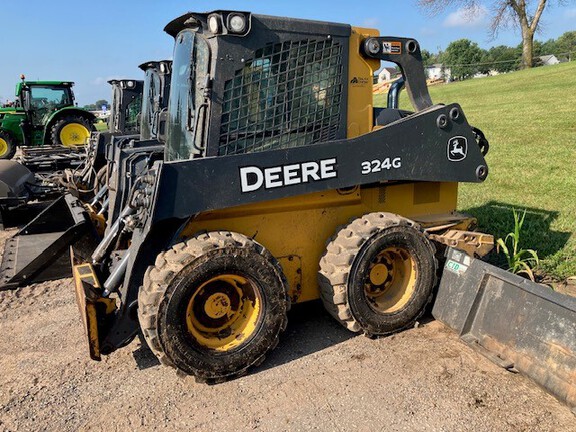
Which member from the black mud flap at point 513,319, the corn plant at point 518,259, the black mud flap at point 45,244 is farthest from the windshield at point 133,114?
the black mud flap at point 513,319

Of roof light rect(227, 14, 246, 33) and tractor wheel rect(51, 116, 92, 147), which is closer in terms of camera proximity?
roof light rect(227, 14, 246, 33)

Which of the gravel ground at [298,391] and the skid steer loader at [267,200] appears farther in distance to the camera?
the skid steer loader at [267,200]

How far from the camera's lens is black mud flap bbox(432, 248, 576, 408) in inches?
126

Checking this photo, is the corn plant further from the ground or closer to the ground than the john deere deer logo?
closer to the ground

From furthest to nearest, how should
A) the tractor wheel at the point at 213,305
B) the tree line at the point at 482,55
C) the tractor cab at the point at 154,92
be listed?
the tree line at the point at 482,55 < the tractor cab at the point at 154,92 < the tractor wheel at the point at 213,305

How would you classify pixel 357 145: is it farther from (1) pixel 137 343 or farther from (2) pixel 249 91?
(1) pixel 137 343

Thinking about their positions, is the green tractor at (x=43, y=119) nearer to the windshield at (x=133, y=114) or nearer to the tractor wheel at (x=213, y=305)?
the windshield at (x=133, y=114)

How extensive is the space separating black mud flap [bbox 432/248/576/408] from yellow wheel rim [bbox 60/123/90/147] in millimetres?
13972

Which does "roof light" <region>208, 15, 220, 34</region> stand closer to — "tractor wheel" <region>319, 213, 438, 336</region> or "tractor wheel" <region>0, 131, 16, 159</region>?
"tractor wheel" <region>319, 213, 438, 336</region>

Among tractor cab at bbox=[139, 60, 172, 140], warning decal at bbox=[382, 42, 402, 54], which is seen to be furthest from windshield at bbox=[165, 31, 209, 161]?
tractor cab at bbox=[139, 60, 172, 140]

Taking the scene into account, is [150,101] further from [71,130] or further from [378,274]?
[71,130]

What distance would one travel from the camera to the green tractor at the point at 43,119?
50.9 feet

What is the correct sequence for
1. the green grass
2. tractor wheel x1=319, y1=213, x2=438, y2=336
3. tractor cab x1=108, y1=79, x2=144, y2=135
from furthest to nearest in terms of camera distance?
tractor cab x1=108, y1=79, x2=144, y2=135, the green grass, tractor wheel x1=319, y1=213, x2=438, y2=336

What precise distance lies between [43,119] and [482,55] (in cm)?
7430
